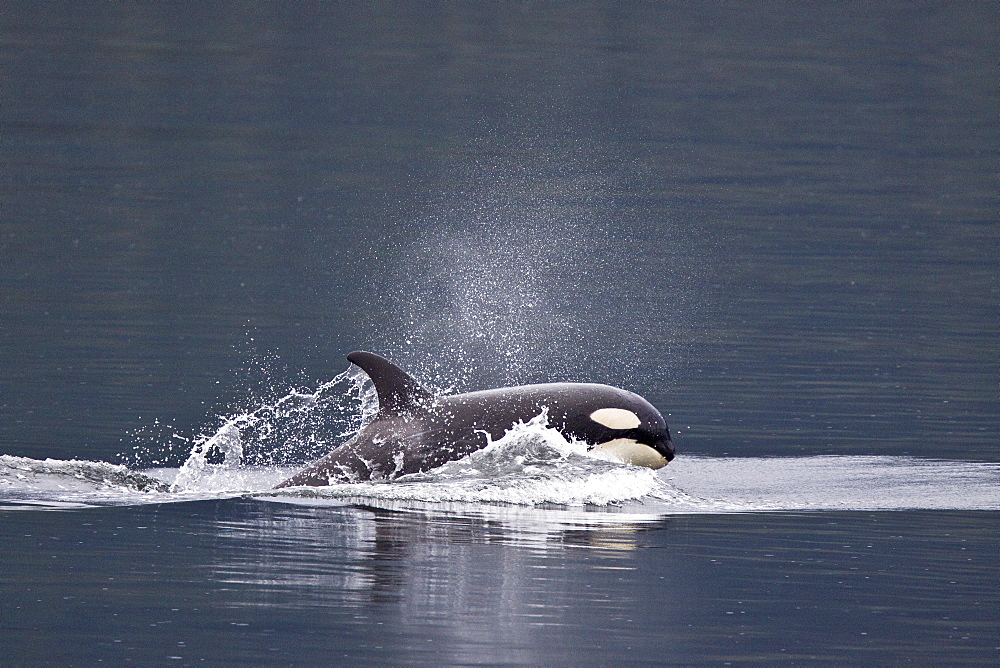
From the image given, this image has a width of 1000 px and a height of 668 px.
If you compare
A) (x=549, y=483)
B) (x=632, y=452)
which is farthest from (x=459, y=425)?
(x=632, y=452)

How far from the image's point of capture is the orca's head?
15188 millimetres

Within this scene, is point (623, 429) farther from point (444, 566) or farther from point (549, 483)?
point (444, 566)

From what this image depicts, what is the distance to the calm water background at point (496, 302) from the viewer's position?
10602mm

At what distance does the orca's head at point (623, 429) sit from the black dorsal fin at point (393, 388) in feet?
3.87

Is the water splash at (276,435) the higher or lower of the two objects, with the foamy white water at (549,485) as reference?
higher

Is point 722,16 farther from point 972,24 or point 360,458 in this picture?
point 360,458

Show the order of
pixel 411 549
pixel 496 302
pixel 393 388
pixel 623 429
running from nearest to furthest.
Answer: pixel 411 549, pixel 393 388, pixel 623 429, pixel 496 302

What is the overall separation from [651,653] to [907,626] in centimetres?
155

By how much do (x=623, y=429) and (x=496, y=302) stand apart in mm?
17714

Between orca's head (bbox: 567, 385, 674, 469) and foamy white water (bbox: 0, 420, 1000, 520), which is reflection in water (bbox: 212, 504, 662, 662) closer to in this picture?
foamy white water (bbox: 0, 420, 1000, 520)

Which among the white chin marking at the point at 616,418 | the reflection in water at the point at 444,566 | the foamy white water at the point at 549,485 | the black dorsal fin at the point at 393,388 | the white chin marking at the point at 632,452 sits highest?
the black dorsal fin at the point at 393,388

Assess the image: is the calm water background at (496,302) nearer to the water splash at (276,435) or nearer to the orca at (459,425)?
the water splash at (276,435)

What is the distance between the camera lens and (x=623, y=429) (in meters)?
15.2

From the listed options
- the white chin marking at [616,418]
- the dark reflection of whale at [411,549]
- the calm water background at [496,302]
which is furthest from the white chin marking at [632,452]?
the calm water background at [496,302]
